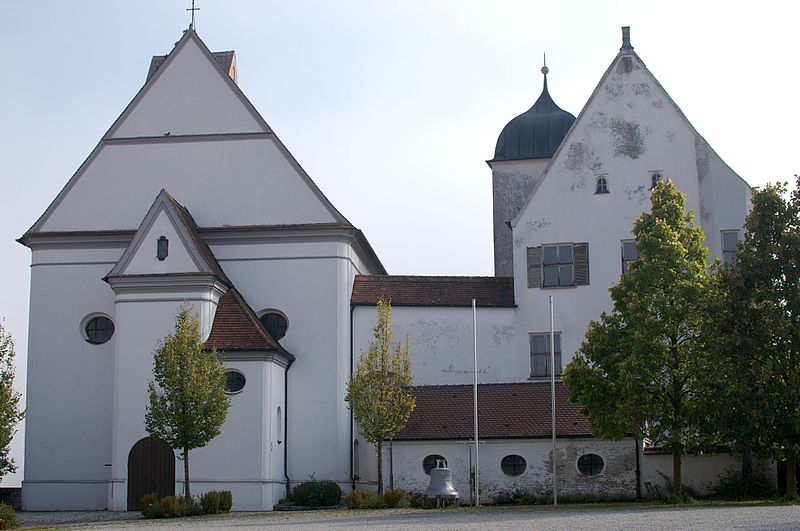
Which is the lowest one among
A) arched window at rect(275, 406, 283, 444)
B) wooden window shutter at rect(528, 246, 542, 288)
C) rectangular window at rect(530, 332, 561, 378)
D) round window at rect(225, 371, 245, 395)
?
arched window at rect(275, 406, 283, 444)

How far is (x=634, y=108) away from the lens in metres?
41.4

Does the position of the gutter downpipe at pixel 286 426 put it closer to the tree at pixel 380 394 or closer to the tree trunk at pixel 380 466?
the tree at pixel 380 394

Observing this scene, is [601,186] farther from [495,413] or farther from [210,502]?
[210,502]

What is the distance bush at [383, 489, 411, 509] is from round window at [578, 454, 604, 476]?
5.73 meters

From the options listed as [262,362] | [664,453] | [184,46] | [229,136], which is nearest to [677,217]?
[664,453]

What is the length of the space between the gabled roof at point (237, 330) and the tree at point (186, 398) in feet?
11.2

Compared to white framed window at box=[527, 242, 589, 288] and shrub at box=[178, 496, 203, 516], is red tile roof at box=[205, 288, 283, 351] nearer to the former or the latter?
shrub at box=[178, 496, 203, 516]

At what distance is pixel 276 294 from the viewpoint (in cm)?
4006

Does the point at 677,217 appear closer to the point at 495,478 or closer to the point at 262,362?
the point at 495,478

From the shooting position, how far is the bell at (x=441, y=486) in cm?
3334

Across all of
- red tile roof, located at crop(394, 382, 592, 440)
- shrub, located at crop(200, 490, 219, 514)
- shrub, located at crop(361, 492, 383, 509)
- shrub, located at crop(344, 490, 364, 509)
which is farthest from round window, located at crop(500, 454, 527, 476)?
shrub, located at crop(200, 490, 219, 514)

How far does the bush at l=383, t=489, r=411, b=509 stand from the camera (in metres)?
33.5

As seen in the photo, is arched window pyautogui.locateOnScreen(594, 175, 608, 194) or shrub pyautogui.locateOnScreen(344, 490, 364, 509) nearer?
shrub pyautogui.locateOnScreen(344, 490, 364, 509)

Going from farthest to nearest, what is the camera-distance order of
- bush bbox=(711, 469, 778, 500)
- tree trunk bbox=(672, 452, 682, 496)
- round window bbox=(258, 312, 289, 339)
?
round window bbox=(258, 312, 289, 339)
bush bbox=(711, 469, 778, 500)
tree trunk bbox=(672, 452, 682, 496)
